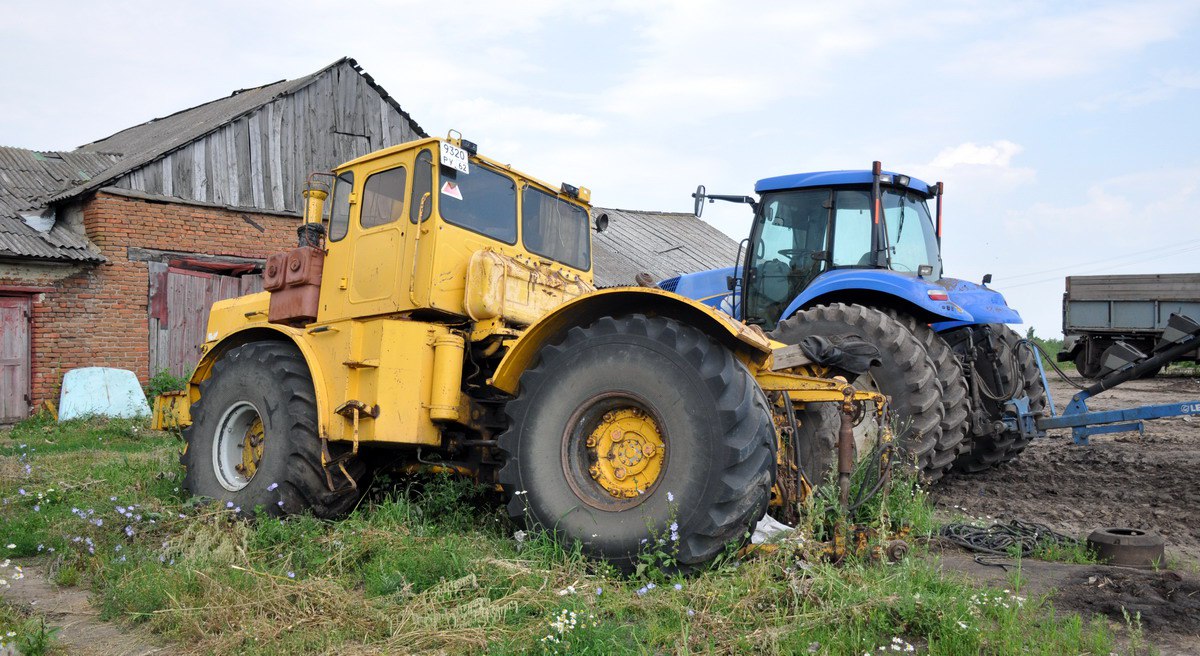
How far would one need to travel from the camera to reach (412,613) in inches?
152

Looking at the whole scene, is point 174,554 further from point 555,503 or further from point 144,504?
point 555,503

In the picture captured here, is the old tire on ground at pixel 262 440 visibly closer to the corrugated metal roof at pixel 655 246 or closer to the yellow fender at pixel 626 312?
the yellow fender at pixel 626 312

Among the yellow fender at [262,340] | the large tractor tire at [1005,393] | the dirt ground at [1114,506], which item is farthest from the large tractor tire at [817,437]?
the large tractor tire at [1005,393]

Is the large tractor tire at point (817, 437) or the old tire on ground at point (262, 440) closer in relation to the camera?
the large tractor tire at point (817, 437)

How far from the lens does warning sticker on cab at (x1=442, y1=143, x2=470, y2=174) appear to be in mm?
5602

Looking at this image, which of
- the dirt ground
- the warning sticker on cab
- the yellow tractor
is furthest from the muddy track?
the warning sticker on cab

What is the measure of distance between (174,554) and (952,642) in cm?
415

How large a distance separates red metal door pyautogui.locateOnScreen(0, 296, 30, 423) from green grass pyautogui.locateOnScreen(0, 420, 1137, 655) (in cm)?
867

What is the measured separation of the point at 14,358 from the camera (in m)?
13.1

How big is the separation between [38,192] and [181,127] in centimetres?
352

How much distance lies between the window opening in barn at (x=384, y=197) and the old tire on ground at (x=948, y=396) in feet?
13.6

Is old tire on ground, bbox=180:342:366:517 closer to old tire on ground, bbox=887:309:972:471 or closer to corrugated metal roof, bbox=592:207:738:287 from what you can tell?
old tire on ground, bbox=887:309:972:471

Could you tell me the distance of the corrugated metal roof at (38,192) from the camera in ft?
42.8

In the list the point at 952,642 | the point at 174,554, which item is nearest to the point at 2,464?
the point at 174,554
